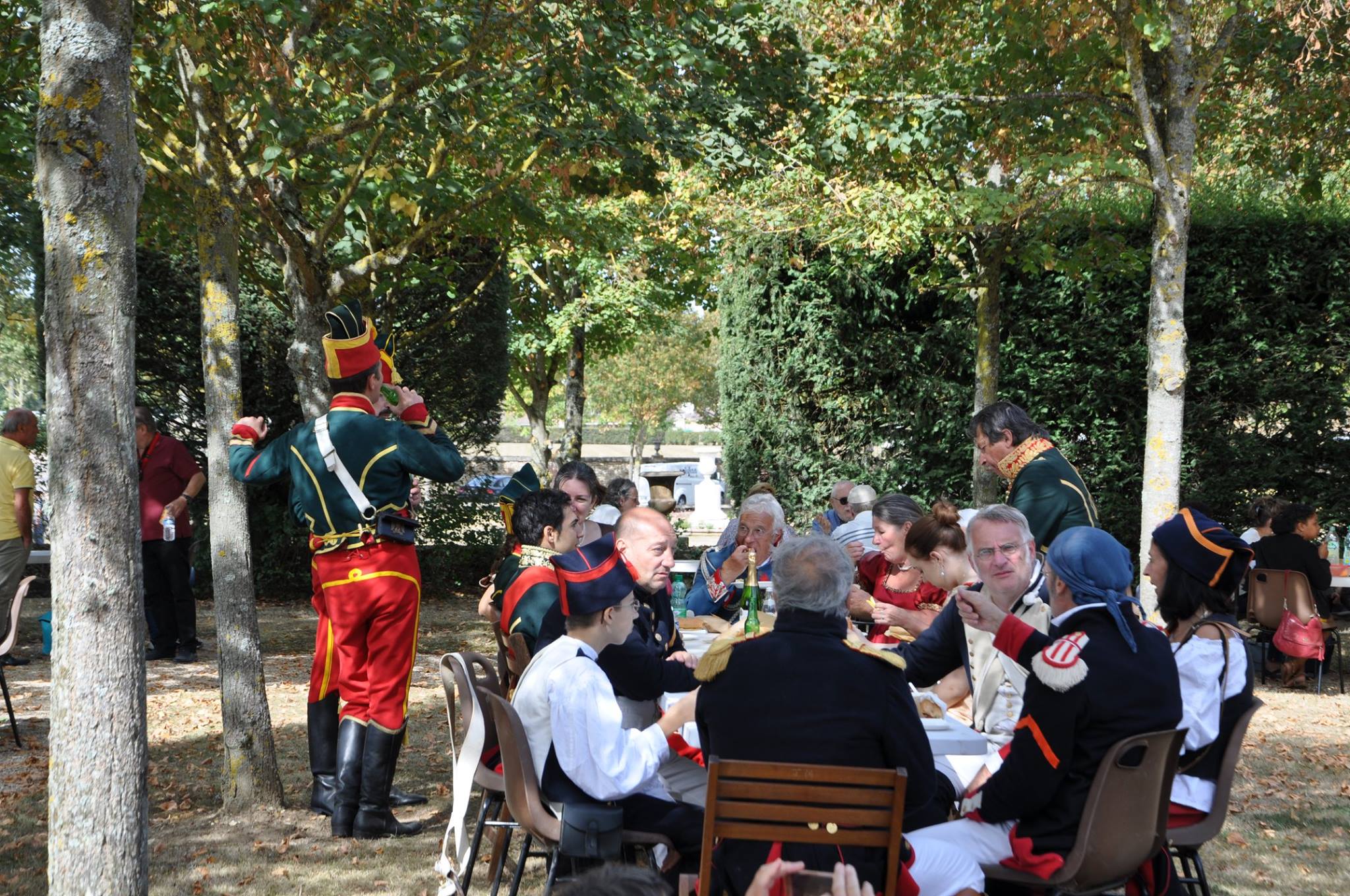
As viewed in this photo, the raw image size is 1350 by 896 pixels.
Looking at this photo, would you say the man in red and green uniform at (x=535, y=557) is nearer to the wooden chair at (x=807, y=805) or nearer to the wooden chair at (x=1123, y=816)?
the wooden chair at (x=807, y=805)

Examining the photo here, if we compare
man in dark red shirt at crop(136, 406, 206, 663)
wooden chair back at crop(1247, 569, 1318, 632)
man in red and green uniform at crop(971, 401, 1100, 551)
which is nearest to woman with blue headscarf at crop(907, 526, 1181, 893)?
man in red and green uniform at crop(971, 401, 1100, 551)

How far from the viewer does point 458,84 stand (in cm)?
808

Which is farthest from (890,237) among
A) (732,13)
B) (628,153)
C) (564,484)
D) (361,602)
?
(361,602)

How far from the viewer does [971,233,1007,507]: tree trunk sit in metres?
11.4

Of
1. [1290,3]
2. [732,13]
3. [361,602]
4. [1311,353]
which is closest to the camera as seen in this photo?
[361,602]

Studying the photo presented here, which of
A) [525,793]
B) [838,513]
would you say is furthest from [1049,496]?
[838,513]

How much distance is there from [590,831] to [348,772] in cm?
209

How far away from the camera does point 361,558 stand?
16.7ft

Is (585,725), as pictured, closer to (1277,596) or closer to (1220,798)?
(1220,798)

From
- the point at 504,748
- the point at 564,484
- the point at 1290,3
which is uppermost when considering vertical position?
the point at 1290,3

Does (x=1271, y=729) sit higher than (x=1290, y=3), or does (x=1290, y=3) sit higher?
(x=1290, y=3)

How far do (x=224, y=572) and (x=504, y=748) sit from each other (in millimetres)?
2402

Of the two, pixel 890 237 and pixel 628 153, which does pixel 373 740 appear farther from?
pixel 890 237

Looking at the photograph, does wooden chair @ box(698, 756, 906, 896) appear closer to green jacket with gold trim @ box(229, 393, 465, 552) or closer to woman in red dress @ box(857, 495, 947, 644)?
woman in red dress @ box(857, 495, 947, 644)
